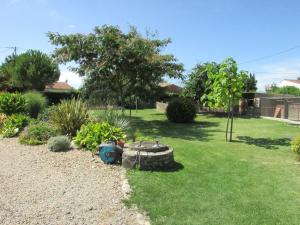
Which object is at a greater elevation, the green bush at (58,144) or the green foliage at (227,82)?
the green foliage at (227,82)

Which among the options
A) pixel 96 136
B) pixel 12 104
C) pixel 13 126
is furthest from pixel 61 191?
pixel 12 104

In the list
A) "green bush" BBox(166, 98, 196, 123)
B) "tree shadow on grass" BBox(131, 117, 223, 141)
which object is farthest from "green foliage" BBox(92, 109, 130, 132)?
"green bush" BBox(166, 98, 196, 123)

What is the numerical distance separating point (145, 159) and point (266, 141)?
6.65 m

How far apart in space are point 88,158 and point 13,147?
2754 millimetres

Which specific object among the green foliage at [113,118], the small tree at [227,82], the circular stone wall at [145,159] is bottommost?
the circular stone wall at [145,159]

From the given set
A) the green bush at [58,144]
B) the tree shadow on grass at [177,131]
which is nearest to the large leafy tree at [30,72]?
the tree shadow on grass at [177,131]

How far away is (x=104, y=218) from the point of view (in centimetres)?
456

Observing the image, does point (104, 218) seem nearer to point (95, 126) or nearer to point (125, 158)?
point (125, 158)

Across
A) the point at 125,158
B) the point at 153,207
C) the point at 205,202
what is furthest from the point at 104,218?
the point at 125,158

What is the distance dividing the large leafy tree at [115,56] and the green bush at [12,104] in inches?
106

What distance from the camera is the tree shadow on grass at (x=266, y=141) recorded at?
36.6ft

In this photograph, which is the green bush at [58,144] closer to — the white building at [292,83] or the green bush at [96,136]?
the green bush at [96,136]

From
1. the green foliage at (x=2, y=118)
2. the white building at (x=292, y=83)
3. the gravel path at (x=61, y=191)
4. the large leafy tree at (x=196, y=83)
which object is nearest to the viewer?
the gravel path at (x=61, y=191)

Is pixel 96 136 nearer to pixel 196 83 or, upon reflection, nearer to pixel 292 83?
pixel 196 83
